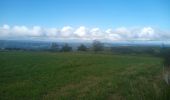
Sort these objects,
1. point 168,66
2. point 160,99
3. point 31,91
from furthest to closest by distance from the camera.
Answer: point 31,91, point 168,66, point 160,99

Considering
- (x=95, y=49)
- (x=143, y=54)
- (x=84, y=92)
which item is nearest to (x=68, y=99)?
(x=84, y=92)

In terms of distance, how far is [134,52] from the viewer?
8188 cm

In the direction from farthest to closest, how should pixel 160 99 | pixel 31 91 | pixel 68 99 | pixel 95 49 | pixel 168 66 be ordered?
pixel 95 49 → pixel 31 91 → pixel 168 66 → pixel 68 99 → pixel 160 99

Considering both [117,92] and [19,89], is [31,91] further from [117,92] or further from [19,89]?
[117,92]

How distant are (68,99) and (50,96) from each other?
123 centimetres

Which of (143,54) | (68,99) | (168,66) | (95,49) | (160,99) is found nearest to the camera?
(160,99)

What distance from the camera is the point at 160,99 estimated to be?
6.47 m

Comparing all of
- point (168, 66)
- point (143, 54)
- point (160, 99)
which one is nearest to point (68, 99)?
point (168, 66)

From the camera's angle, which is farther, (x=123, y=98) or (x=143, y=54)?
(x=143, y=54)

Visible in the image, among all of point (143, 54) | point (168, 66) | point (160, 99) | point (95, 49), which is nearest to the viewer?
point (160, 99)

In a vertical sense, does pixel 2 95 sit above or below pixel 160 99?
below

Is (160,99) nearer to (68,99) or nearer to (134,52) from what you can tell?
(68,99)

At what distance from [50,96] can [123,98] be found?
3.87m

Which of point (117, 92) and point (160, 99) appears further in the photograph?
point (117, 92)
